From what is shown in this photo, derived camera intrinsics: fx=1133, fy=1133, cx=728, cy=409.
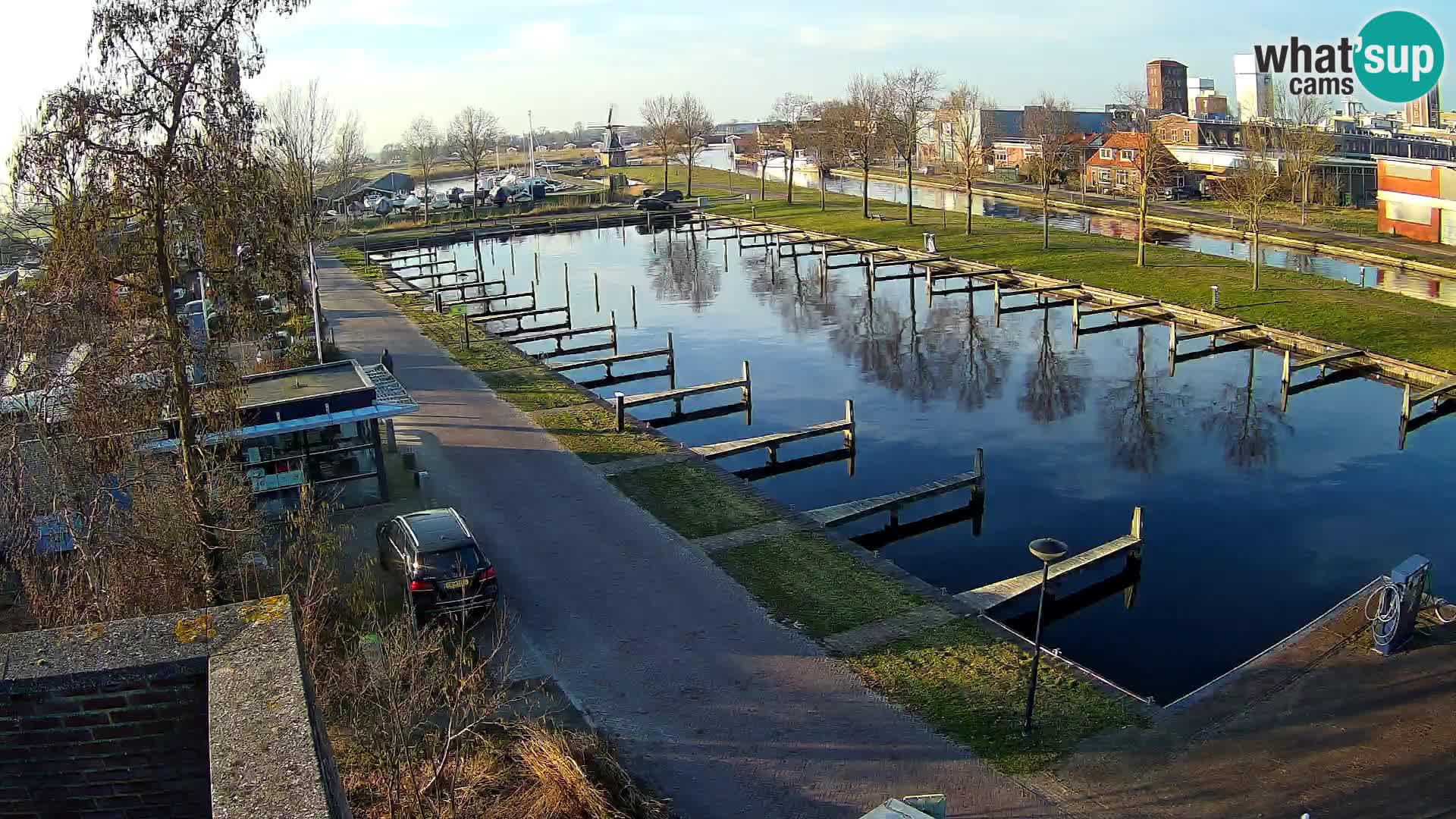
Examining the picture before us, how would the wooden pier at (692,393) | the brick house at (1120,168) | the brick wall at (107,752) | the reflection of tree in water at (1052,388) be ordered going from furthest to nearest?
the brick house at (1120,168)
the reflection of tree in water at (1052,388)
the wooden pier at (692,393)
the brick wall at (107,752)

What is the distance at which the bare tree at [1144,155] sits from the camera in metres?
46.3

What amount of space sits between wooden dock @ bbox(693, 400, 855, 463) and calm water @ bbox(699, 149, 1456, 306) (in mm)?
24446

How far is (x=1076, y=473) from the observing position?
24531 mm

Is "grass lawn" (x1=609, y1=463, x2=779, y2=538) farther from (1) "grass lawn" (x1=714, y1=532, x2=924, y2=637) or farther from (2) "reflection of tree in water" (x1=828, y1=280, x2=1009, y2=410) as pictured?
(2) "reflection of tree in water" (x1=828, y1=280, x2=1009, y2=410)

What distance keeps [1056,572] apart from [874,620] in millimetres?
3887

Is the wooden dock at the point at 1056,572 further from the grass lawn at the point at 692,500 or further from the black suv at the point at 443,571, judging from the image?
the black suv at the point at 443,571

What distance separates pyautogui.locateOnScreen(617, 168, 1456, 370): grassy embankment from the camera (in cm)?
3331

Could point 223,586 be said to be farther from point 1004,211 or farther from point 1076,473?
point 1004,211

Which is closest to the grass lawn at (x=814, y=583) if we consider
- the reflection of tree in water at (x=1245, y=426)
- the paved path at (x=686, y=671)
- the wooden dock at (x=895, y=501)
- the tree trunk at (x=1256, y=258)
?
the paved path at (x=686, y=671)

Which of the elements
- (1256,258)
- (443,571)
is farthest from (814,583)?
(1256,258)

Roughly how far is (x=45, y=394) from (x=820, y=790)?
897cm

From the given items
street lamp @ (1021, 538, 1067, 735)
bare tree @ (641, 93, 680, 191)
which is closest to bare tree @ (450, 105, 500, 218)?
bare tree @ (641, 93, 680, 191)

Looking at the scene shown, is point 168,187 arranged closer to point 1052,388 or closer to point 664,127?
point 1052,388

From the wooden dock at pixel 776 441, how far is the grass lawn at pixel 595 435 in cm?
104
